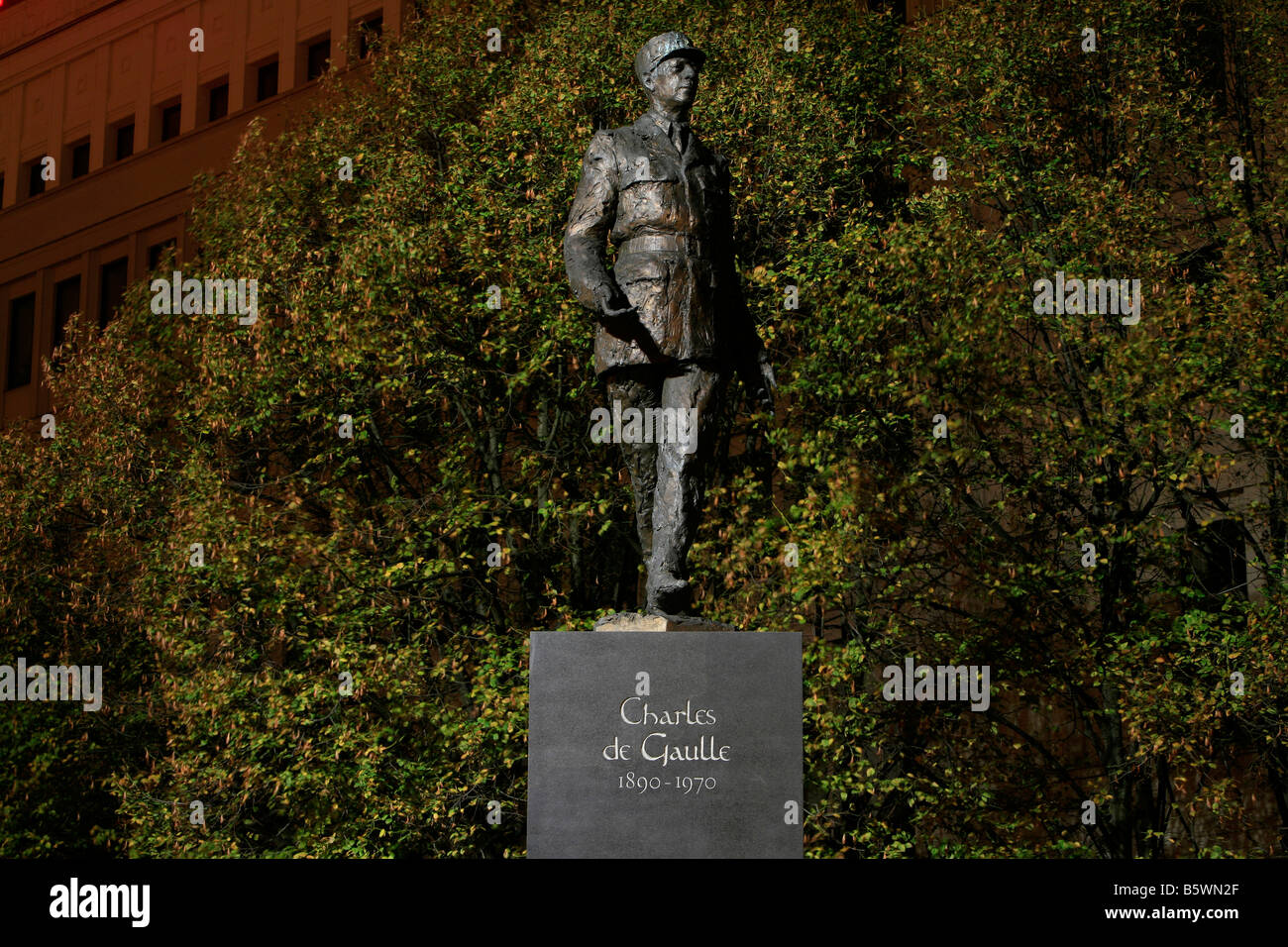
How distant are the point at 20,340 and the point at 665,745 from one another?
39034 mm

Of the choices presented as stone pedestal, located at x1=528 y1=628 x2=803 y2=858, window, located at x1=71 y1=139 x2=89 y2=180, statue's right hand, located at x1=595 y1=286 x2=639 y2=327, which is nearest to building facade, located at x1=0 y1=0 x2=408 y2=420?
window, located at x1=71 y1=139 x2=89 y2=180

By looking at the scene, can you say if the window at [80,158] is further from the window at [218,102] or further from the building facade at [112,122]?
the window at [218,102]

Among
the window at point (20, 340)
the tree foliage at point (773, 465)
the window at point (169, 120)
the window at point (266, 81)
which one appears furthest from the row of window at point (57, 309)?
the tree foliage at point (773, 465)

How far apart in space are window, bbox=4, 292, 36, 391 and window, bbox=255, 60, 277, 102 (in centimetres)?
907

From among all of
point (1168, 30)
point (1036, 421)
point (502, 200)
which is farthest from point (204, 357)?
point (1168, 30)

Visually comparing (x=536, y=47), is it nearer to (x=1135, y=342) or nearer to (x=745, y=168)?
(x=745, y=168)

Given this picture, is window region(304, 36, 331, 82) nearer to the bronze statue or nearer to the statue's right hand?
the bronze statue

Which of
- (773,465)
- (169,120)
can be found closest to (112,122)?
(169,120)

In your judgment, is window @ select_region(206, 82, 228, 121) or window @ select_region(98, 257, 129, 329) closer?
window @ select_region(206, 82, 228, 121)

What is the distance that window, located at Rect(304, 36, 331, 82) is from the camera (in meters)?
39.0

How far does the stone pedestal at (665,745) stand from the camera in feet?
28.1

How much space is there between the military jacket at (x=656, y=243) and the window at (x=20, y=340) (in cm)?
3553

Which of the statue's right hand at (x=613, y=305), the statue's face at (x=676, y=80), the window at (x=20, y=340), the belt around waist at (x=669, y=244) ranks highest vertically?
the window at (x=20, y=340)
